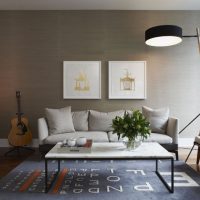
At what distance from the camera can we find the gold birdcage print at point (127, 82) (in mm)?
5266

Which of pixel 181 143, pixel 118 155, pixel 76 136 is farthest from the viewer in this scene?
pixel 181 143

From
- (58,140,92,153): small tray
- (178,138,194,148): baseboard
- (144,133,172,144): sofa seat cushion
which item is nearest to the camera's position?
A: (58,140,92,153): small tray

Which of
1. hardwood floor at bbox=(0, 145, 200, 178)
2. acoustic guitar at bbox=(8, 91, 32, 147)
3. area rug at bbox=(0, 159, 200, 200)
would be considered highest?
acoustic guitar at bbox=(8, 91, 32, 147)

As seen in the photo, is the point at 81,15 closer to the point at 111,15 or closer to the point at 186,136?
the point at 111,15

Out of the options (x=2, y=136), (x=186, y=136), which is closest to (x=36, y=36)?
(x=2, y=136)

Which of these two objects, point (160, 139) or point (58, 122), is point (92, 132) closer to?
point (58, 122)

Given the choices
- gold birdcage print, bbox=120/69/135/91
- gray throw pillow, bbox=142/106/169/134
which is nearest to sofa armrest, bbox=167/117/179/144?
gray throw pillow, bbox=142/106/169/134

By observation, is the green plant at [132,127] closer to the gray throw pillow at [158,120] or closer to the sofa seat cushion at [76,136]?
the sofa seat cushion at [76,136]

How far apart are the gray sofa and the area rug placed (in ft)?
1.23

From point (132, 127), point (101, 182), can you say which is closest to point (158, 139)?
point (132, 127)

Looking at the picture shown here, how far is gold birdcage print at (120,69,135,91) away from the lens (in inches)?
207

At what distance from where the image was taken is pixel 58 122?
4.45 m

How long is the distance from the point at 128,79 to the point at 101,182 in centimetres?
276

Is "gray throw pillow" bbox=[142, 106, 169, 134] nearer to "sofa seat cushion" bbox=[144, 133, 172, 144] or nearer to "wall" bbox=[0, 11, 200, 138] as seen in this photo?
"sofa seat cushion" bbox=[144, 133, 172, 144]
